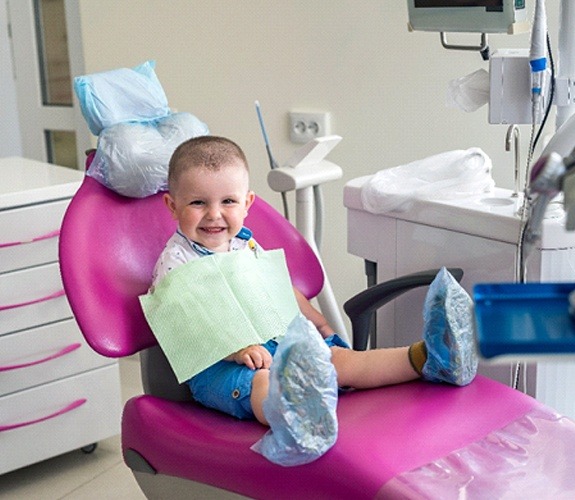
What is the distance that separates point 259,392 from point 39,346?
1005mm

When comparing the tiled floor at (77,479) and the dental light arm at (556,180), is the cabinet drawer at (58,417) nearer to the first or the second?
the tiled floor at (77,479)

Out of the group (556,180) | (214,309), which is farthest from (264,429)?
(556,180)

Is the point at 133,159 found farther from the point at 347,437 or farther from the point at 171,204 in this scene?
the point at 347,437

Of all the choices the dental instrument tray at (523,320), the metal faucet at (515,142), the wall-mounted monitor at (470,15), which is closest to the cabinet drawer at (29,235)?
the wall-mounted monitor at (470,15)

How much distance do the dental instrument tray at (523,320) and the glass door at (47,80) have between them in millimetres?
2826

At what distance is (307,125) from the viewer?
285cm

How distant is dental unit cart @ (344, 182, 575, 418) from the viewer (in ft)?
5.44

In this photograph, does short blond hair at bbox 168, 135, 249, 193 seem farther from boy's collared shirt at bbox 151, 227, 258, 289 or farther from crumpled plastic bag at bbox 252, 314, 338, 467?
crumpled plastic bag at bbox 252, 314, 338, 467

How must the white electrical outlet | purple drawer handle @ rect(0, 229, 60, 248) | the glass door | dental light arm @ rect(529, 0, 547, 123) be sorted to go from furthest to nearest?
the glass door
the white electrical outlet
purple drawer handle @ rect(0, 229, 60, 248)
dental light arm @ rect(529, 0, 547, 123)

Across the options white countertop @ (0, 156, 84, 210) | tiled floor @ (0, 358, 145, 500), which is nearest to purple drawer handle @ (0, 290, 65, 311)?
white countertop @ (0, 156, 84, 210)

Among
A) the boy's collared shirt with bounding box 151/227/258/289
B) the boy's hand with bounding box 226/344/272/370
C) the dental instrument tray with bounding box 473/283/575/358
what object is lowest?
the boy's hand with bounding box 226/344/272/370

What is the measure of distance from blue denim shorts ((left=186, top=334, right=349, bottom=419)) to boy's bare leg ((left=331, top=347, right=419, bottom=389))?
0.50 feet

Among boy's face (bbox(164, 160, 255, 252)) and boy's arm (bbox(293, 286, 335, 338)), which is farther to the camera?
boy's arm (bbox(293, 286, 335, 338))

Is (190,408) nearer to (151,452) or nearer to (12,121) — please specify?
(151,452)
